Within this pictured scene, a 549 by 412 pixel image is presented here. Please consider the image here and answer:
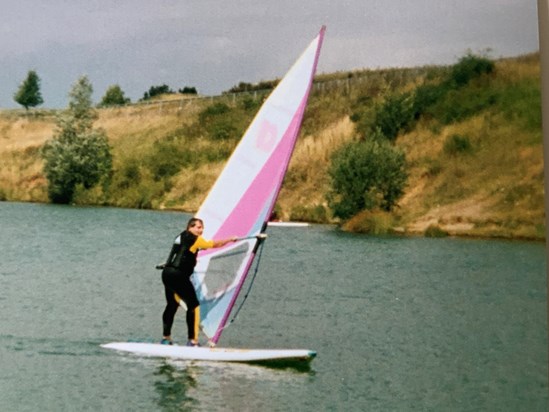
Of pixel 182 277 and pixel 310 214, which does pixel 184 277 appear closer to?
pixel 182 277

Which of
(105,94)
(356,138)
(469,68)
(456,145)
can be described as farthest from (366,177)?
(105,94)

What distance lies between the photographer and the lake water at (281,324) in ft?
24.3

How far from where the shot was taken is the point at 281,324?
27.7 feet

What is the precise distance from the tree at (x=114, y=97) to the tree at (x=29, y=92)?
412mm

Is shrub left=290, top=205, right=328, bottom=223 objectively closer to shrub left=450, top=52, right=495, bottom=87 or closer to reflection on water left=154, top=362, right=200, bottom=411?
shrub left=450, top=52, right=495, bottom=87

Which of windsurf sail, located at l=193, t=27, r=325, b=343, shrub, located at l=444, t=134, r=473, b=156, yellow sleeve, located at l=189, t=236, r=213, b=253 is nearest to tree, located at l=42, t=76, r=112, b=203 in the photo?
windsurf sail, located at l=193, t=27, r=325, b=343

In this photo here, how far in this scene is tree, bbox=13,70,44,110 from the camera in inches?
346

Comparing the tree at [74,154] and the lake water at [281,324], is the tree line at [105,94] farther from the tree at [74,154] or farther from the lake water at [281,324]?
the lake water at [281,324]

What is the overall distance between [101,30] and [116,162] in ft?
3.74

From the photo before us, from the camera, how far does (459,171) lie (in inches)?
476

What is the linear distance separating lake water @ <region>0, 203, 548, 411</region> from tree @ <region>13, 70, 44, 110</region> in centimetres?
70

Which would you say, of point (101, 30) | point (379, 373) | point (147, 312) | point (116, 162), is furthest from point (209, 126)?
point (379, 373)

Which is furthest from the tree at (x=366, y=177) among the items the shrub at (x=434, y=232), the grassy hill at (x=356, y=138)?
the shrub at (x=434, y=232)

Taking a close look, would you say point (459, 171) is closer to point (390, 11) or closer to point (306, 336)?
point (390, 11)
